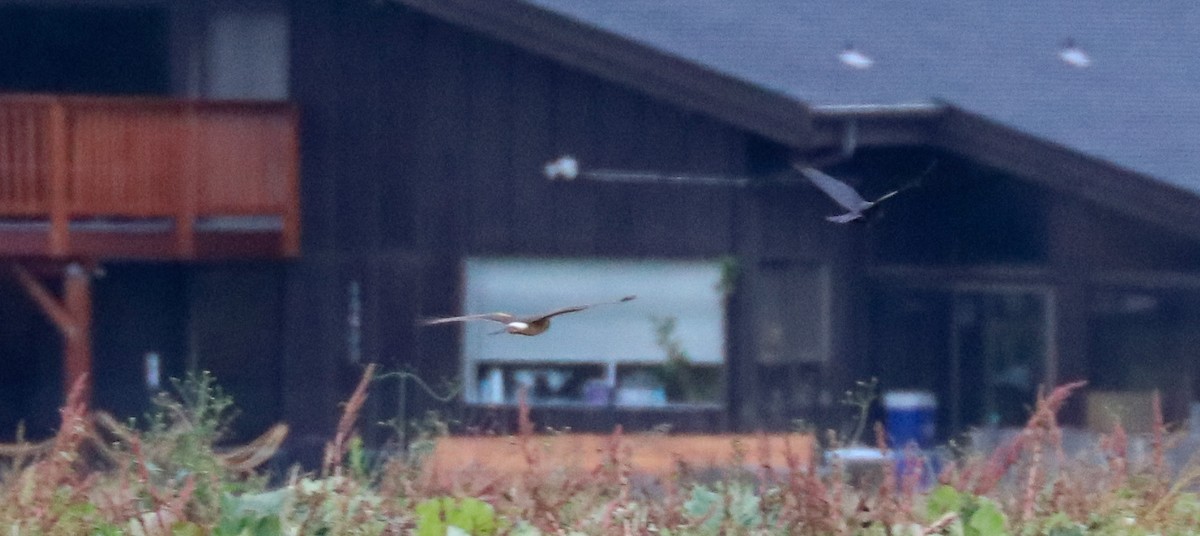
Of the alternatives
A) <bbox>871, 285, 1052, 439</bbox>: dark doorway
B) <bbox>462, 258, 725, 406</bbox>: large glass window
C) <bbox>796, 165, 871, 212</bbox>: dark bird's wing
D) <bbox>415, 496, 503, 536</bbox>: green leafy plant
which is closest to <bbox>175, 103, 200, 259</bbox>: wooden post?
<bbox>462, 258, 725, 406</bbox>: large glass window

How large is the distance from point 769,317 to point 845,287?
737mm

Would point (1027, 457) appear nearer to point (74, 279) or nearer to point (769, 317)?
point (769, 317)

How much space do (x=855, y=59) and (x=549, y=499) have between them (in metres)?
9.31

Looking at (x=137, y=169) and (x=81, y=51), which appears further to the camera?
(x=81, y=51)

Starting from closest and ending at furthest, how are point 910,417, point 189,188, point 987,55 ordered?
point 189,188 < point 910,417 < point 987,55

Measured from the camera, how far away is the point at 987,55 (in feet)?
47.2

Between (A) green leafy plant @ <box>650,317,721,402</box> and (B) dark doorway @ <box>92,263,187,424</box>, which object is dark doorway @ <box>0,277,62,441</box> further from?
(A) green leafy plant @ <box>650,317,721,402</box>

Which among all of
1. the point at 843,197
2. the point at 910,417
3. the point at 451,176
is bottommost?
the point at 910,417

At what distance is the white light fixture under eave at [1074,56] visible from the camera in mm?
14359

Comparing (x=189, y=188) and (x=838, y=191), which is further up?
(x=189, y=188)

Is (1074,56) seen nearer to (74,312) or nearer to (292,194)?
(292,194)

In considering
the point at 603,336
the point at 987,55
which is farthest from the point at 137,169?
the point at 987,55

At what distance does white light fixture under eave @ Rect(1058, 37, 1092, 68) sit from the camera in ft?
47.1

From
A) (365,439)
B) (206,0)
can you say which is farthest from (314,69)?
(365,439)
